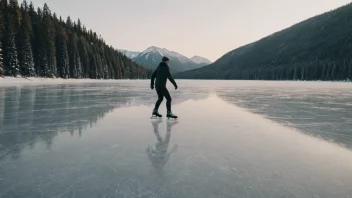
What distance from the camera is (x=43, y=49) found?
188 ft

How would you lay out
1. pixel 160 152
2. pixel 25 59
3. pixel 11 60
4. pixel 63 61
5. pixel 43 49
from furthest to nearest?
pixel 63 61 < pixel 43 49 < pixel 25 59 < pixel 11 60 < pixel 160 152

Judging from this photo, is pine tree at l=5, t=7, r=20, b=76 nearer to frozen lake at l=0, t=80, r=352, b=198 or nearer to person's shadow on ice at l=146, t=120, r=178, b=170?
frozen lake at l=0, t=80, r=352, b=198

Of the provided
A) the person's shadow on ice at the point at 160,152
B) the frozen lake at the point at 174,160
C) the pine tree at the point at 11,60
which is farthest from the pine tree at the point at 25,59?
the person's shadow on ice at the point at 160,152

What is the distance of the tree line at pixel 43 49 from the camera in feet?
154

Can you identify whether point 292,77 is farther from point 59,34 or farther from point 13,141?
point 13,141

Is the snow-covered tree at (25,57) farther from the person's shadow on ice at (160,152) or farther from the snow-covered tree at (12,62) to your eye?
the person's shadow on ice at (160,152)

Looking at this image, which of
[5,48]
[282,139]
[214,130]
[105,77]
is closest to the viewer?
[282,139]

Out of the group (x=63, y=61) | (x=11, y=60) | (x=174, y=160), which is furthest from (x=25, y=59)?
(x=174, y=160)

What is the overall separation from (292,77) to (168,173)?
437 ft

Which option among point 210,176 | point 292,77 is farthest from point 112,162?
point 292,77

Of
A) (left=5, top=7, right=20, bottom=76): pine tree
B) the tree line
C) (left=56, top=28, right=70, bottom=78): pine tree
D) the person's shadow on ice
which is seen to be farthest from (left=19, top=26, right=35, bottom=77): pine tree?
the person's shadow on ice

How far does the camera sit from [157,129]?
641cm

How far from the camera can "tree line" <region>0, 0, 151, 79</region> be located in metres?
46.9

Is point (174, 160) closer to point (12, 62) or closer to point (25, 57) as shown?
point (12, 62)
